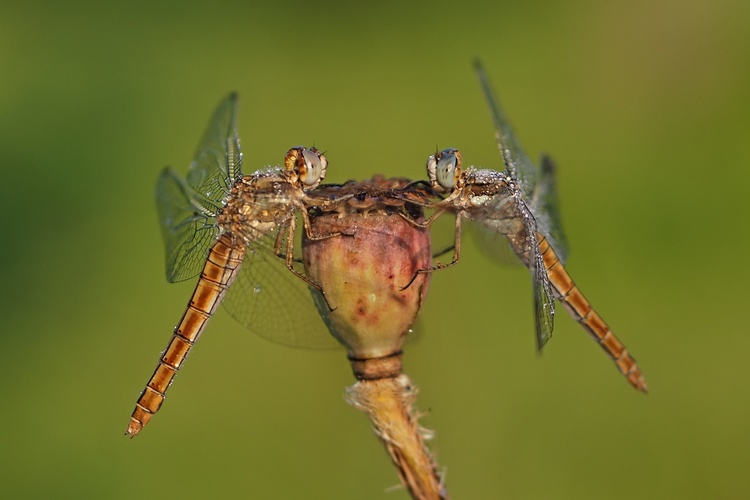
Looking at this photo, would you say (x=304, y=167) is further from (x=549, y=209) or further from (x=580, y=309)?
(x=549, y=209)

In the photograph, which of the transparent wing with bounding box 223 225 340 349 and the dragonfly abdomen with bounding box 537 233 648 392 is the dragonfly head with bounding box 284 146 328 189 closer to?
the transparent wing with bounding box 223 225 340 349

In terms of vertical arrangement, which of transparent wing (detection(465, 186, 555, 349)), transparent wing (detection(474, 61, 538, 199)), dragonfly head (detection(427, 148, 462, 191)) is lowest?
transparent wing (detection(465, 186, 555, 349))

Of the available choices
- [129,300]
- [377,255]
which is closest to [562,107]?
[129,300]

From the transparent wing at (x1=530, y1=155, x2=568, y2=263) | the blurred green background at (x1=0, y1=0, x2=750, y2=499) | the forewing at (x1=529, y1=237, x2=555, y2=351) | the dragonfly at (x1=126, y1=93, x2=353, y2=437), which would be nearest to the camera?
the forewing at (x1=529, y1=237, x2=555, y2=351)

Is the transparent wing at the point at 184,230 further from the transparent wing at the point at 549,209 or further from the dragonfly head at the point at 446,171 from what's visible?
the transparent wing at the point at 549,209

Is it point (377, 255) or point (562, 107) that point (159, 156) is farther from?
point (377, 255)

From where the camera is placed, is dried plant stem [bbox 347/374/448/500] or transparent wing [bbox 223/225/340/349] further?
transparent wing [bbox 223/225/340/349]

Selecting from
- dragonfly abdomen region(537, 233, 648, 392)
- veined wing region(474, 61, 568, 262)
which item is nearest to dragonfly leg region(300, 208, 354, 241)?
dragonfly abdomen region(537, 233, 648, 392)
